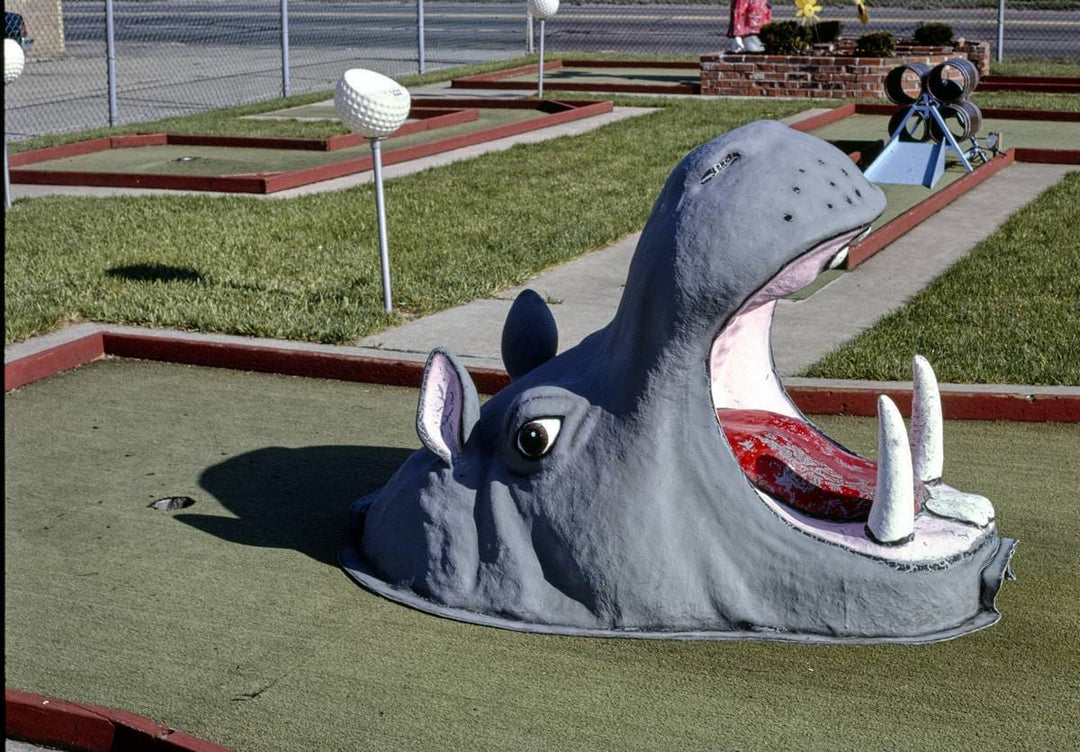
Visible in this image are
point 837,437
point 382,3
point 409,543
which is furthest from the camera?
point 382,3

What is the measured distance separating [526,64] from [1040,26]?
13.7 m

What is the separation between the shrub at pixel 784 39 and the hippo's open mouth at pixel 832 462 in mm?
18242

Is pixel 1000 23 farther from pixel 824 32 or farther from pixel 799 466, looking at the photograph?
pixel 799 466

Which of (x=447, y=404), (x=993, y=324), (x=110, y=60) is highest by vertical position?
(x=110, y=60)

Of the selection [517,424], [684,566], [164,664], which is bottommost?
[164,664]

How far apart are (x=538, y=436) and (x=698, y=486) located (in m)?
0.56

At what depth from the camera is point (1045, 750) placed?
419cm

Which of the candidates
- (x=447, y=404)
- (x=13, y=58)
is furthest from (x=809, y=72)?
(x=447, y=404)

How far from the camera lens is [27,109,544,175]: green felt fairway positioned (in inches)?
626

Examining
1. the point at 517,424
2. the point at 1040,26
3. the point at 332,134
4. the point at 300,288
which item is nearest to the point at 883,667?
the point at 517,424

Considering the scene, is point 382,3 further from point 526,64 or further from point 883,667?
point 883,667

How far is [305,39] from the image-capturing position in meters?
32.8

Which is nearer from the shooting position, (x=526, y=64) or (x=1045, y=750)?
(x=1045, y=750)

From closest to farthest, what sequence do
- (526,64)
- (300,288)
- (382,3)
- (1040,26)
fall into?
(300,288), (526,64), (1040,26), (382,3)
